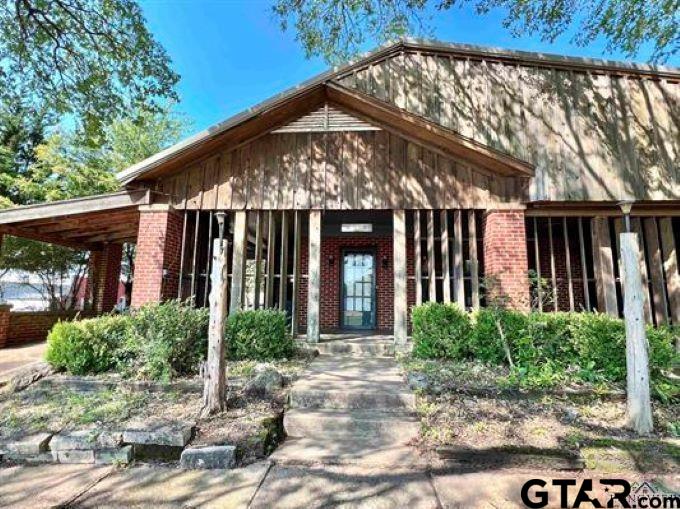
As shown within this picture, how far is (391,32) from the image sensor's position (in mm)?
9031

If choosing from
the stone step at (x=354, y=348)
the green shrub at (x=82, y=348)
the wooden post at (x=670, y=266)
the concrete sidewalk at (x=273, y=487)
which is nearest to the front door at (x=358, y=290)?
the stone step at (x=354, y=348)

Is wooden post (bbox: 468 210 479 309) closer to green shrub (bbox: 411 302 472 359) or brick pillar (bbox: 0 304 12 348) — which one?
green shrub (bbox: 411 302 472 359)

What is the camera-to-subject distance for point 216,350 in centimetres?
425

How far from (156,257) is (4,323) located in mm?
4972

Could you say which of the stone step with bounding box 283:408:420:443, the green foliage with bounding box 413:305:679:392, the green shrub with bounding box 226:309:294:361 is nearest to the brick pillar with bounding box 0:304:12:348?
the green shrub with bounding box 226:309:294:361

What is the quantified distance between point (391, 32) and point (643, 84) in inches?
217

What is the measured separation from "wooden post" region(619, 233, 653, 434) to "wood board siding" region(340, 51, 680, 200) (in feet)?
10.8

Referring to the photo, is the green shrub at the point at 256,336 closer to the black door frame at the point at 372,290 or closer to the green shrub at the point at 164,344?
the green shrub at the point at 164,344

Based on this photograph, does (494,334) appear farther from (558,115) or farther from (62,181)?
(62,181)

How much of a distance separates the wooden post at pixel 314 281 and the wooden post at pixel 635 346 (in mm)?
4685

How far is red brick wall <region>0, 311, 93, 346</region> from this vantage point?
9188 millimetres

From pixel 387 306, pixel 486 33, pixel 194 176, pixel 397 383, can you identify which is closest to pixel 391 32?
pixel 486 33

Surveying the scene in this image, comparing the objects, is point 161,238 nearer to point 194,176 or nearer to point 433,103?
point 194,176

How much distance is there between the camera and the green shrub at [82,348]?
5.36m
